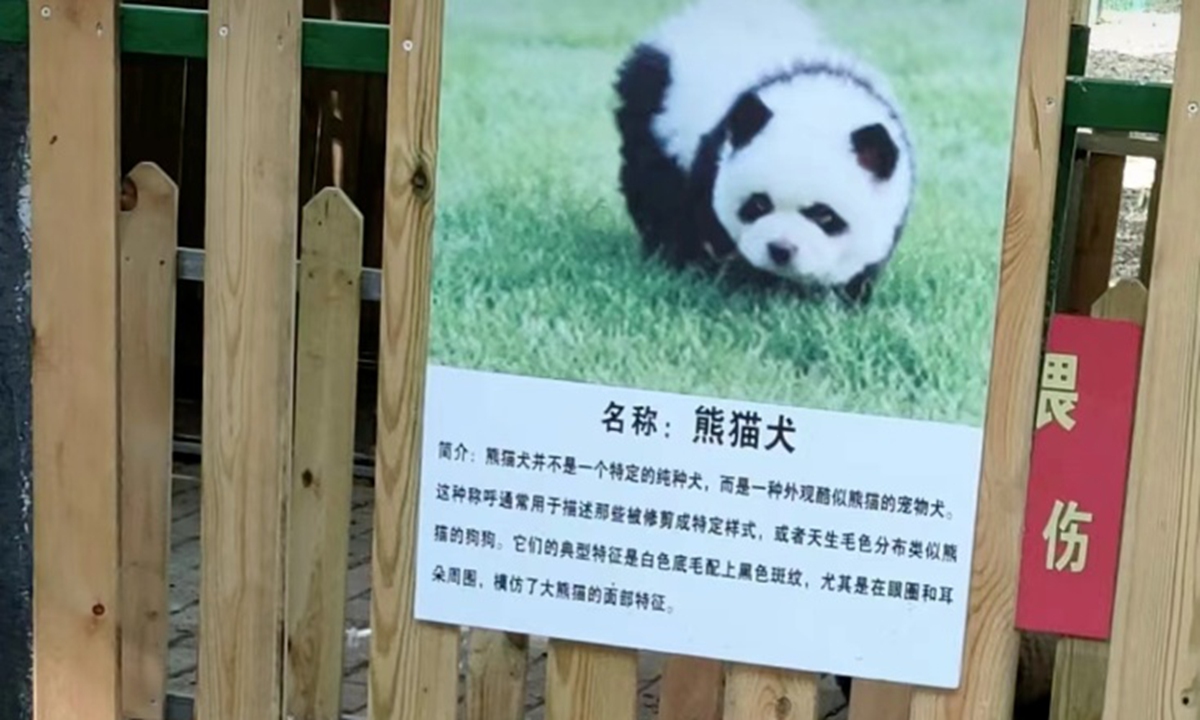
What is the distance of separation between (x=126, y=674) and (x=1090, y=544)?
6.25 feet

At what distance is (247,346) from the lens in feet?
9.80

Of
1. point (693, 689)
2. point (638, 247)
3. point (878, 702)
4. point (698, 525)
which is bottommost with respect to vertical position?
point (693, 689)

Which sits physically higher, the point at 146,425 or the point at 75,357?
the point at 75,357

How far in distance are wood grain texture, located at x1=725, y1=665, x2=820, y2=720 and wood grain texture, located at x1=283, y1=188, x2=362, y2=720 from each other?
2.77ft

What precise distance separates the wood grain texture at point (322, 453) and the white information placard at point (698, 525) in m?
0.32

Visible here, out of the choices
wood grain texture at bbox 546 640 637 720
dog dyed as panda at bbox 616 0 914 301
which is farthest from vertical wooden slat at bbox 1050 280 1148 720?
wood grain texture at bbox 546 640 637 720

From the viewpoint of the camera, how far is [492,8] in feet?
9.00

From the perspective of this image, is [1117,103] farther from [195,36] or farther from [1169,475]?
[195,36]

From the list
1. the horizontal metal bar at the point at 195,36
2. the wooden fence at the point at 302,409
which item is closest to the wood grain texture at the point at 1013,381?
the wooden fence at the point at 302,409

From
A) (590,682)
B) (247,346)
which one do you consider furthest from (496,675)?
(247,346)

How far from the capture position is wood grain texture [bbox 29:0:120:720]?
2.96 meters

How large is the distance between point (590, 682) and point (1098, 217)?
3.16 meters

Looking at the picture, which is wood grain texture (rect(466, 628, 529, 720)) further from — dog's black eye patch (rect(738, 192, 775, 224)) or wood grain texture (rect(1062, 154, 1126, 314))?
wood grain texture (rect(1062, 154, 1126, 314))

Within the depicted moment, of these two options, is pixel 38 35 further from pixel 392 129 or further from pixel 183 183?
pixel 183 183
